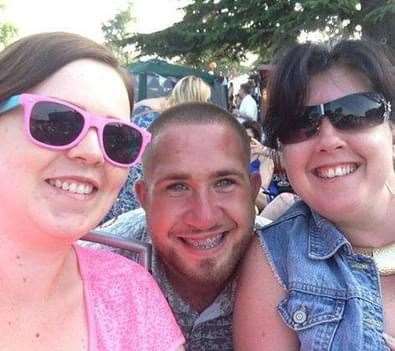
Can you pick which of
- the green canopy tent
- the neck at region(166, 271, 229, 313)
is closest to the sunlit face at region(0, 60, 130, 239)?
the neck at region(166, 271, 229, 313)

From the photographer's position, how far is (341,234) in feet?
6.21

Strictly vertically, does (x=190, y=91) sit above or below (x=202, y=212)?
below

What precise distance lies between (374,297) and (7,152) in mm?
1170

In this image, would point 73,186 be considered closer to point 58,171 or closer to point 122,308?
point 58,171

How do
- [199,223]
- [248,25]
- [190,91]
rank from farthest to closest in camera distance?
1. [248,25]
2. [190,91]
3. [199,223]

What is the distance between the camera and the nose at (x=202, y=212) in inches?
82.7

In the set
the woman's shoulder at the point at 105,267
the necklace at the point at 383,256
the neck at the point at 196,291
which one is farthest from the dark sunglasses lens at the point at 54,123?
the necklace at the point at 383,256

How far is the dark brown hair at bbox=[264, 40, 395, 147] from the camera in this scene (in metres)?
1.91

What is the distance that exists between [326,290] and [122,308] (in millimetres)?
626

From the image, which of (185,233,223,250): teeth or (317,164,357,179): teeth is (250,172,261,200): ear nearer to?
(185,233,223,250): teeth

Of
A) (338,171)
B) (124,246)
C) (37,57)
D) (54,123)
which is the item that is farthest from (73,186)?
(338,171)

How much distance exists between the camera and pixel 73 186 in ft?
4.59

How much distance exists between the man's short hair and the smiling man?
4cm

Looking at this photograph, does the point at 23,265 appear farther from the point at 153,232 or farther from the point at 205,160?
the point at 205,160
